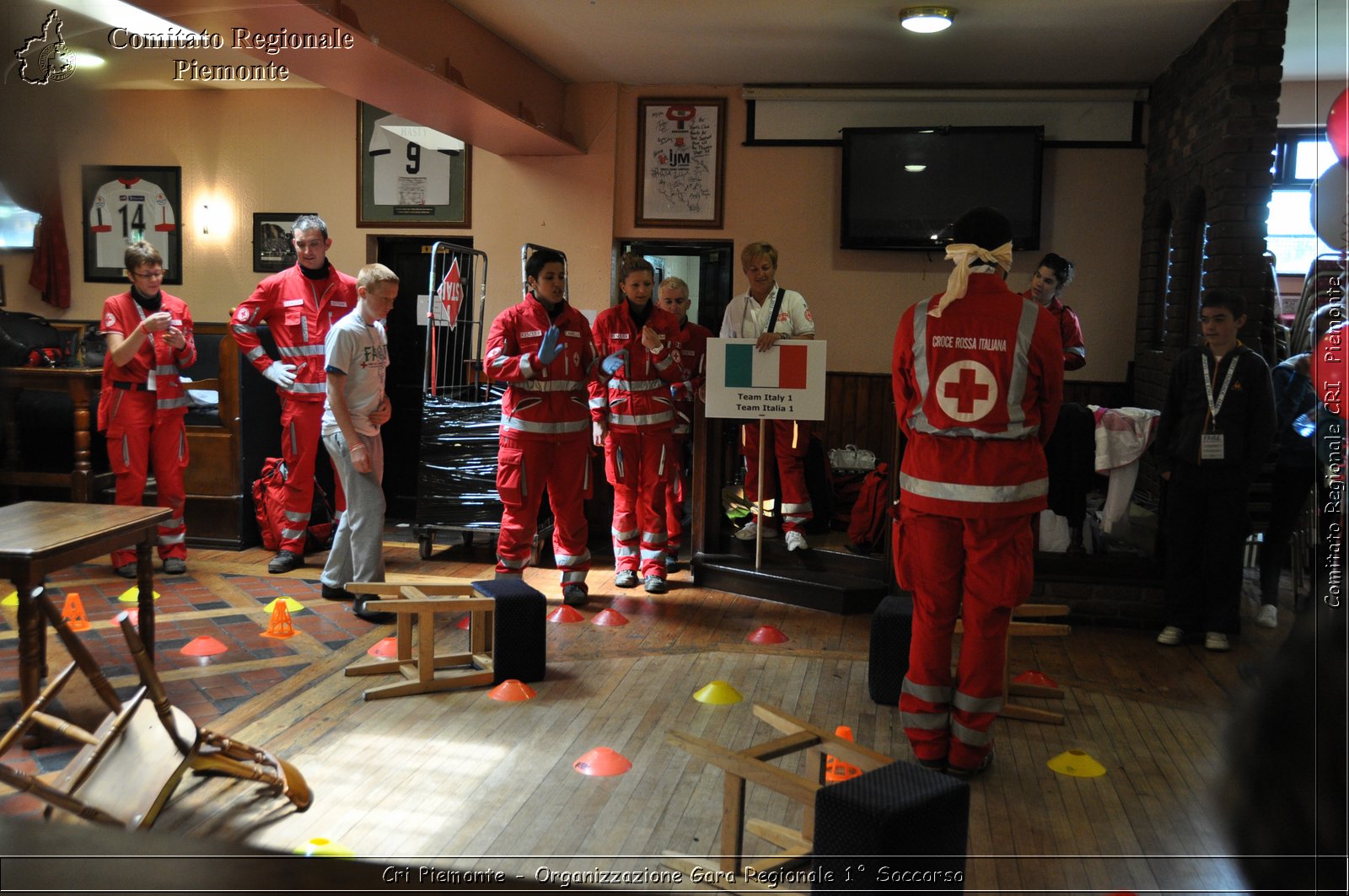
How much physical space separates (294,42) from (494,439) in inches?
87.5

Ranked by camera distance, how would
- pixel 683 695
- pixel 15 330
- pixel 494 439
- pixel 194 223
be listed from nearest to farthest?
pixel 15 330
pixel 194 223
pixel 683 695
pixel 494 439

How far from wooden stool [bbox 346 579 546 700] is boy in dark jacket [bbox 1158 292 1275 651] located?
232 centimetres

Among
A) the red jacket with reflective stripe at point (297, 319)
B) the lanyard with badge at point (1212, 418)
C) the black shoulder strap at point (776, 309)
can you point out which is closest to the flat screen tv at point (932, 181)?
the black shoulder strap at point (776, 309)

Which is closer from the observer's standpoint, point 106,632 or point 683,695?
point 106,632

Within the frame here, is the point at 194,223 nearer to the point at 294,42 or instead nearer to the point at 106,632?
the point at 106,632

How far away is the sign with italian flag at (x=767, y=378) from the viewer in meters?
4.69

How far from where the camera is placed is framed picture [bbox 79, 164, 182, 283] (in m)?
1.17

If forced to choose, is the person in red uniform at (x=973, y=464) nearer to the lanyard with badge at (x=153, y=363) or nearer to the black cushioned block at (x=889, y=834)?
the black cushioned block at (x=889, y=834)

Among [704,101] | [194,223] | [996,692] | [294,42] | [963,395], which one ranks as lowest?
[996,692]

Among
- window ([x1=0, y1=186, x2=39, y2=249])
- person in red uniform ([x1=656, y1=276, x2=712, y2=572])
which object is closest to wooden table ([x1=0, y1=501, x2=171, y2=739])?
window ([x1=0, y1=186, x2=39, y2=249])

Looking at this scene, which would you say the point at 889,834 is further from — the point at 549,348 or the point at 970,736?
the point at 549,348

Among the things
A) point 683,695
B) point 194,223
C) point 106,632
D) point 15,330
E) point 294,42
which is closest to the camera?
point 15,330

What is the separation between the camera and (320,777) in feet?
8.66

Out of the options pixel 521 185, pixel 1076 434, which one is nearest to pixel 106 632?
pixel 1076 434
